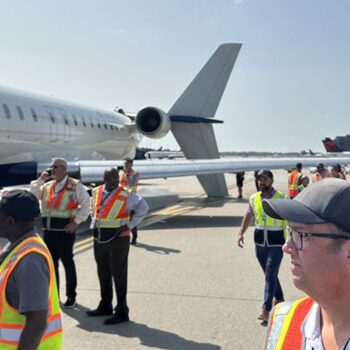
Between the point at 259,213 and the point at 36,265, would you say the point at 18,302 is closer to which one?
the point at 36,265

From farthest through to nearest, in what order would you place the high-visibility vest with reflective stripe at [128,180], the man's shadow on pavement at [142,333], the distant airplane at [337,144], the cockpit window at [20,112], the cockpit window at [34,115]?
the distant airplane at [337,144] < the cockpit window at [34,115] < the cockpit window at [20,112] < the high-visibility vest with reflective stripe at [128,180] < the man's shadow on pavement at [142,333]

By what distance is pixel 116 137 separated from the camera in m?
21.3

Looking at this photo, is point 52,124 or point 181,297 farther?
point 52,124

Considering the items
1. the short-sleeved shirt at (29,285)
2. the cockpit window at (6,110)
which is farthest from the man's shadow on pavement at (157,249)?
the short-sleeved shirt at (29,285)

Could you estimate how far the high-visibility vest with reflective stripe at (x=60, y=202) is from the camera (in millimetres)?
6918

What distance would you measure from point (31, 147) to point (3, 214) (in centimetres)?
1170

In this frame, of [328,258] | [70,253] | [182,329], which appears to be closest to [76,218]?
[70,253]

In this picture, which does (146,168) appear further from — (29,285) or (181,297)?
(29,285)

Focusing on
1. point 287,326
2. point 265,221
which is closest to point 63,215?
point 265,221

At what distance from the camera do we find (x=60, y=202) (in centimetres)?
700

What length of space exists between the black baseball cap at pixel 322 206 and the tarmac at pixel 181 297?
152 inches

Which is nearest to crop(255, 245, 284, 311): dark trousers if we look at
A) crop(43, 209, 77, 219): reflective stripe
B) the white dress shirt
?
the white dress shirt

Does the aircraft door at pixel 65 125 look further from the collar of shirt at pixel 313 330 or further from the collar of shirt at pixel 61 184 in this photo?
the collar of shirt at pixel 313 330

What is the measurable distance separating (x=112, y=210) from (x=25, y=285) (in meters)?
3.65
